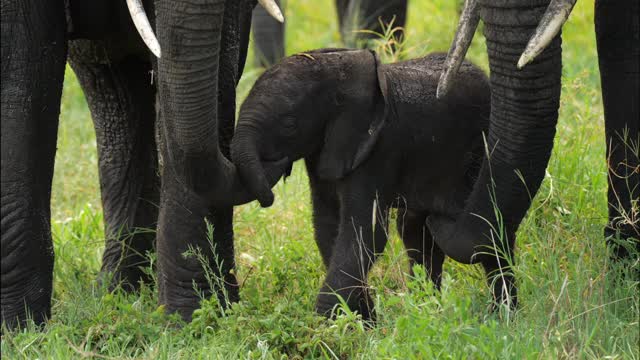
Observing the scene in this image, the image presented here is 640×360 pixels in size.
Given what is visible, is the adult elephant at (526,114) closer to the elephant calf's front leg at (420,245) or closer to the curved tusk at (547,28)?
the curved tusk at (547,28)

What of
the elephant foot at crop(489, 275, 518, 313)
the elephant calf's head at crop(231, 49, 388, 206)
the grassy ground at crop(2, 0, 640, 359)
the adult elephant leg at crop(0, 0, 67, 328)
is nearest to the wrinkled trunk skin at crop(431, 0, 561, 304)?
the elephant foot at crop(489, 275, 518, 313)

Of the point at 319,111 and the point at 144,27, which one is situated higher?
the point at 144,27

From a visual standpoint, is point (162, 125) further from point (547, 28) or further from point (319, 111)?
point (547, 28)

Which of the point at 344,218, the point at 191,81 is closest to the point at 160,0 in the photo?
the point at 191,81

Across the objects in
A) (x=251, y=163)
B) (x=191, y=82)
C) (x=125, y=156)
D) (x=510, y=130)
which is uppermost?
(x=191, y=82)

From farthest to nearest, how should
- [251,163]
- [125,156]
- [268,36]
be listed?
[268,36], [125,156], [251,163]

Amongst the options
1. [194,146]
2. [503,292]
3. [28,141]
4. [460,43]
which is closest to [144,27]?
[194,146]

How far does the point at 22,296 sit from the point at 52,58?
0.75m

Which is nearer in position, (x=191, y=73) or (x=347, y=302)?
(x=191, y=73)

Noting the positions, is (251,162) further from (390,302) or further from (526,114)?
(526,114)

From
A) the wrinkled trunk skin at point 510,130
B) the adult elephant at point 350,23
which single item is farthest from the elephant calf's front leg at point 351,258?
the adult elephant at point 350,23

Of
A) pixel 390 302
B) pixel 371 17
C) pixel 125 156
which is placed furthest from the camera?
pixel 371 17

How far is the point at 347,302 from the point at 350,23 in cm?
372

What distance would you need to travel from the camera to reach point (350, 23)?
7.95 m
